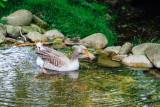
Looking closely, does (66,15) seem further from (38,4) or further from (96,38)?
(96,38)

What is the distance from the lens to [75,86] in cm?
664

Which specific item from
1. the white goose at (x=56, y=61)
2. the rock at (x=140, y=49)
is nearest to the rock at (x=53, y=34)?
the white goose at (x=56, y=61)

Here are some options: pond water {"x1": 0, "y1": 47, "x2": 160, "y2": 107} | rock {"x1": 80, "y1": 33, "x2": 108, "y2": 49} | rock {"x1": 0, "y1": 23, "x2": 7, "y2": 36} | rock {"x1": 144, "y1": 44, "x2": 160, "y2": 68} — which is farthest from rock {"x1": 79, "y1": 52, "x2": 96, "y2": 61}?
rock {"x1": 0, "y1": 23, "x2": 7, "y2": 36}

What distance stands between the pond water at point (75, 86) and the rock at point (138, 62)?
0.59 metres

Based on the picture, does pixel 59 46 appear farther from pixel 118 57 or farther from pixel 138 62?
pixel 138 62

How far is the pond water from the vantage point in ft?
18.3

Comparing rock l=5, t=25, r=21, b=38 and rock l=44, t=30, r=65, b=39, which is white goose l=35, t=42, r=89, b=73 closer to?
rock l=44, t=30, r=65, b=39

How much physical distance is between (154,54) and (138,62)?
65 cm

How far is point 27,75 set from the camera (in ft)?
23.9

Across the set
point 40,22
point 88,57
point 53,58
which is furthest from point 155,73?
point 40,22

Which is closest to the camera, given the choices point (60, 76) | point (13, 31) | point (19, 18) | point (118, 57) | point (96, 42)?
point (60, 76)

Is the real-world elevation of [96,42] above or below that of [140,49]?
below

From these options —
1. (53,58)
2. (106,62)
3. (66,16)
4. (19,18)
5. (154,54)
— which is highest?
(66,16)

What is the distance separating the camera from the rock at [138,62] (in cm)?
884
